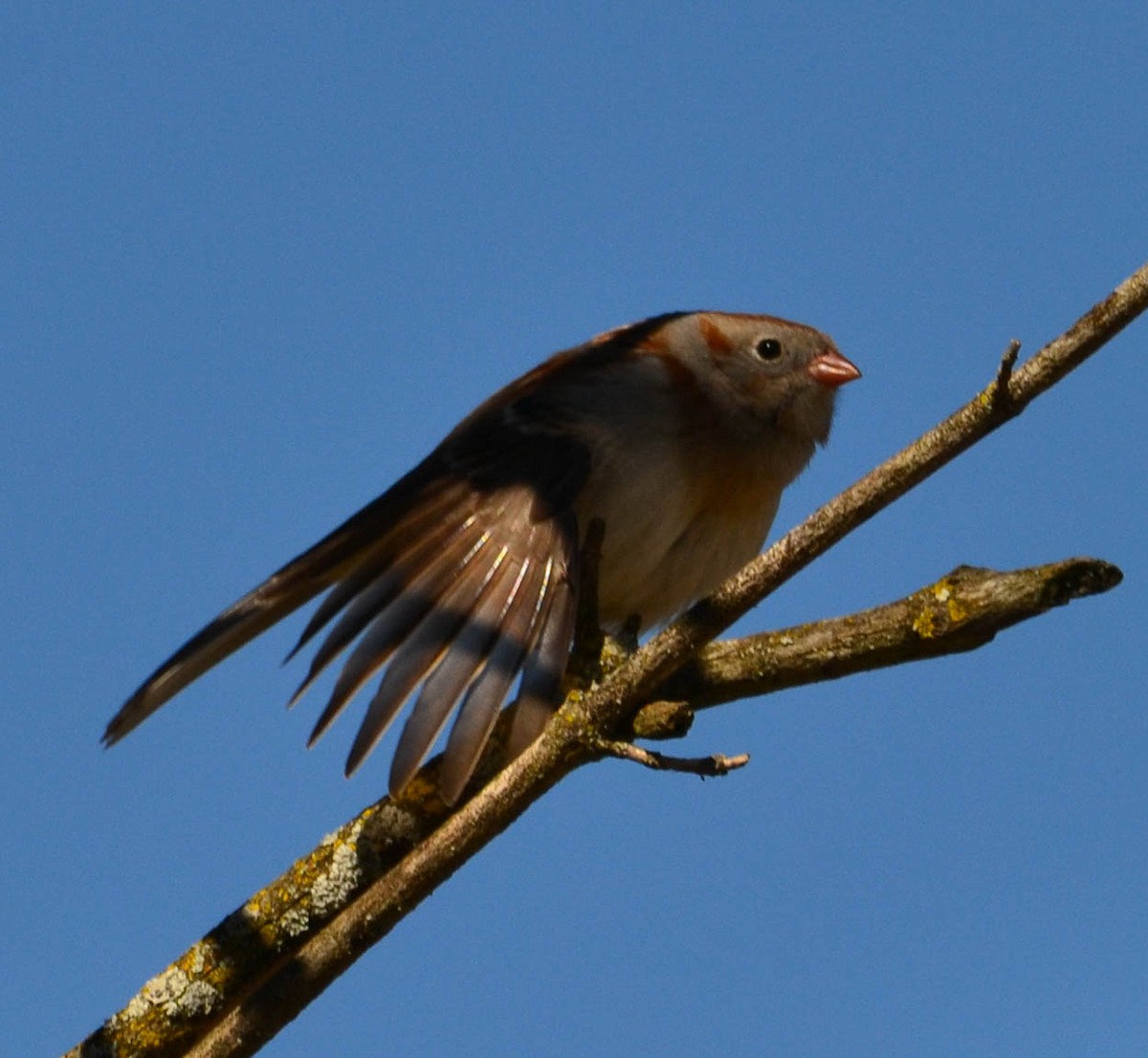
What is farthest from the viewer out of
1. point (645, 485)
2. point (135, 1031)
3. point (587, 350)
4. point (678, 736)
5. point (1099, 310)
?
point (587, 350)

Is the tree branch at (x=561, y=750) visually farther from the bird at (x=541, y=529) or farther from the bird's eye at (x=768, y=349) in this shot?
the bird's eye at (x=768, y=349)

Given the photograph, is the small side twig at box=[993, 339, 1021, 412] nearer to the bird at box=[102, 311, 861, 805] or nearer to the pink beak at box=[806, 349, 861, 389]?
the bird at box=[102, 311, 861, 805]

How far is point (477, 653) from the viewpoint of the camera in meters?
4.76

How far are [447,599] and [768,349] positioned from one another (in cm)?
238

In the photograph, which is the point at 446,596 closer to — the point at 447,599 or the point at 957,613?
the point at 447,599

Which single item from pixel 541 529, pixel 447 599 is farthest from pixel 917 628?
pixel 541 529

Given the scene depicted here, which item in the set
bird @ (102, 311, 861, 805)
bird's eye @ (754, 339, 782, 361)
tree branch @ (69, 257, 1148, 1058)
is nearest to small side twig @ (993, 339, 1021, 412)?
tree branch @ (69, 257, 1148, 1058)

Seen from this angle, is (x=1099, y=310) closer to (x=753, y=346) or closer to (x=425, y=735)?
(x=425, y=735)

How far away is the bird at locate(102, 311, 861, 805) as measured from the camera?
4.65m

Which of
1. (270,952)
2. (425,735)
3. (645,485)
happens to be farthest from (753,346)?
(270,952)

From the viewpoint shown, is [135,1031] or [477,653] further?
[477,653]

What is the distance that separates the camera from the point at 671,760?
3.69m

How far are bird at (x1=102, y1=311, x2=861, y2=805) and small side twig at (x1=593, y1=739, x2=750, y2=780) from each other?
62 cm

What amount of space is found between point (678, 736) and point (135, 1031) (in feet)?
5.05
